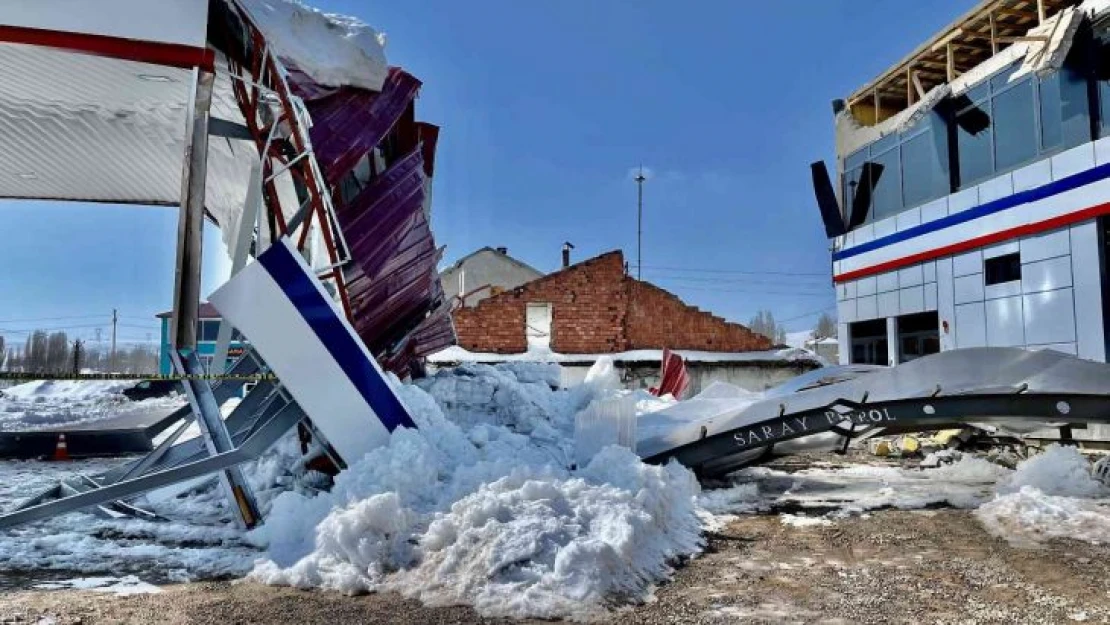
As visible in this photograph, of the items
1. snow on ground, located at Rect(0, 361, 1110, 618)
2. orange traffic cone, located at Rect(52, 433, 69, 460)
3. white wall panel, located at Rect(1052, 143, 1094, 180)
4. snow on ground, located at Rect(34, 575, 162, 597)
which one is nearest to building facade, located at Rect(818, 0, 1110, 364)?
white wall panel, located at Rect(1052, 143, 1094, 180)

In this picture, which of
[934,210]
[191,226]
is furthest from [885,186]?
[191,226]

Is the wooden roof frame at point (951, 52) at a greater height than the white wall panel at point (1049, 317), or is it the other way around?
the wooden roof frame at point (951, 52)

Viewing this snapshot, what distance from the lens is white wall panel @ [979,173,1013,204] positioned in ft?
37.6

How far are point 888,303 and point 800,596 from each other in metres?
12.3

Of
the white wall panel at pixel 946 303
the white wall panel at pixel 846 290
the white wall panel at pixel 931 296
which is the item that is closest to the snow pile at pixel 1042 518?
the white wall panel at pixel 946 303

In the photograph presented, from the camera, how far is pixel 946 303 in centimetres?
1302

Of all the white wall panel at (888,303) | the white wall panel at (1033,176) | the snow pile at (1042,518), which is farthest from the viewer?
the white wall panel at (888,303)

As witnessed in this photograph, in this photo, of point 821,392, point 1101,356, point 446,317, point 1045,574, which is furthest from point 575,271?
point 1045,574

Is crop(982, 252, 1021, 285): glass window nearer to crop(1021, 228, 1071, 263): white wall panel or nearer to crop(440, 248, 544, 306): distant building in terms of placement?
crop(1021, 228, 1071, 263): white wall panel

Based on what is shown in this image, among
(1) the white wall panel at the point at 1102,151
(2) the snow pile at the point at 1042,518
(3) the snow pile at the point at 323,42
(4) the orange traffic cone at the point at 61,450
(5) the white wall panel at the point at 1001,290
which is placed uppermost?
(1) the white wall panel at the point at 1102,151

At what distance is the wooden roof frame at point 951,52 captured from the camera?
11594 millimetres

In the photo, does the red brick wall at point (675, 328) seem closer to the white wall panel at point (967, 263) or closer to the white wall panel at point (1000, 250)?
the white wall panel at point (967, 263)

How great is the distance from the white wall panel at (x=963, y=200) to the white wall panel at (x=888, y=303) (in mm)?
2227

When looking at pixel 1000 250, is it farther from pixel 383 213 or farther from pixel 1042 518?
pixel 383 213
